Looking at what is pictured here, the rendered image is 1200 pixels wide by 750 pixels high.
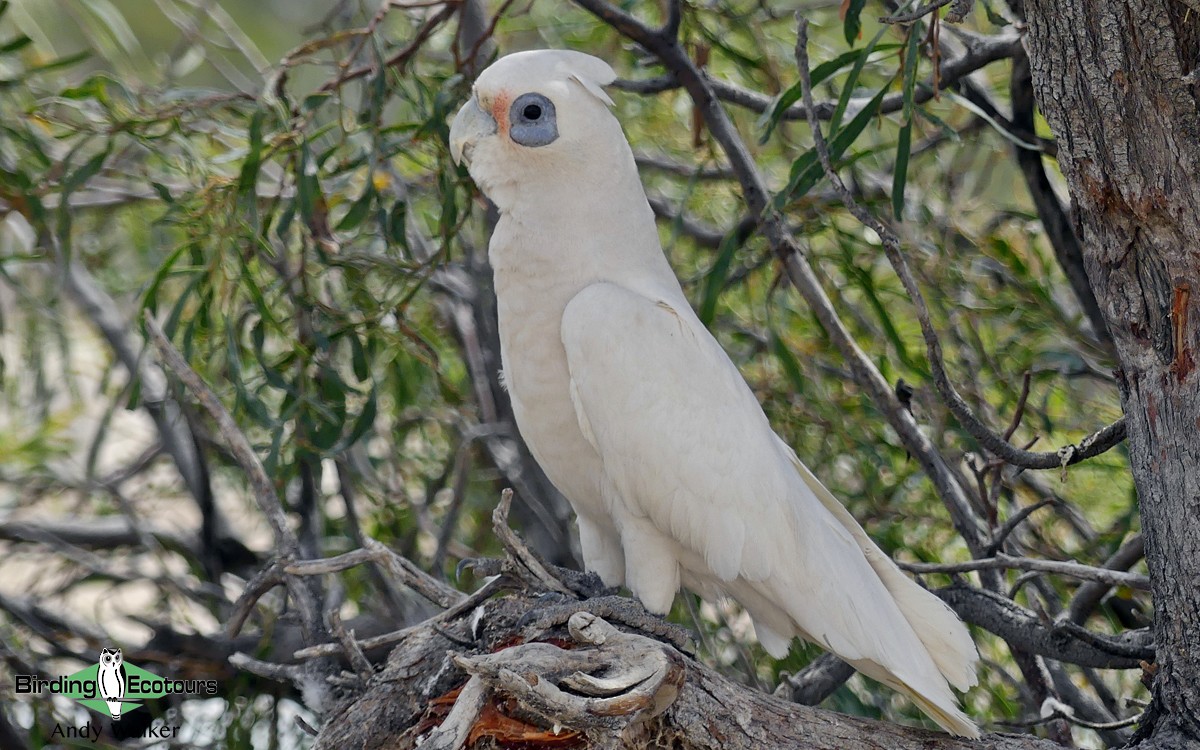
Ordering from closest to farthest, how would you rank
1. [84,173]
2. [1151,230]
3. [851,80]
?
[1151,230]
[851,80]
[84,173]

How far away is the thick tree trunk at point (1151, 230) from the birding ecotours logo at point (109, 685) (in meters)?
1.48

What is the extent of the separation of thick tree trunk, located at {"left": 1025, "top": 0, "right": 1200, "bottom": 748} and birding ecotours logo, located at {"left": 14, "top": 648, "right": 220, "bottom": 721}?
1.48 m

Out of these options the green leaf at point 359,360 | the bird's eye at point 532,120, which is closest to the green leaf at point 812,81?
the bird's eye at point 532,120

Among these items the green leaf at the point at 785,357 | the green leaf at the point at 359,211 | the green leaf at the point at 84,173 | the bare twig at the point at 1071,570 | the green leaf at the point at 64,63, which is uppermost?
the green leaf at the point at 64,63

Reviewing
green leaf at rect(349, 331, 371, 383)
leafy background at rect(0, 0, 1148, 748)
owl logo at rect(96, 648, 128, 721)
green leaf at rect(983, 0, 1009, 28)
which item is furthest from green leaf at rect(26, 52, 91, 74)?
green leaf at rect(983, 0, 1009, 28)

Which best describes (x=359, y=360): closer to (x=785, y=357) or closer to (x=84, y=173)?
(x=84, y=173)

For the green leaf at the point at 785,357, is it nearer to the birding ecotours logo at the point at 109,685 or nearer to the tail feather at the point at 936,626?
the tail feather at the point at 936,626

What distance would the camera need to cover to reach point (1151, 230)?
1.21m

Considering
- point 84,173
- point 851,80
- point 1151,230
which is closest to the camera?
point 1151,230

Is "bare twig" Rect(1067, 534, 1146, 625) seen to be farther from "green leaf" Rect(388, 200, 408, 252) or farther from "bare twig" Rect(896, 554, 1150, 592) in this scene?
"green leaf" Rect(388, 200, 408, 252)

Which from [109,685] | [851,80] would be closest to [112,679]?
[109,685]

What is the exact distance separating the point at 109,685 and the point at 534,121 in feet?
3.93

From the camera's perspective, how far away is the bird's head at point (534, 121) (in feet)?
5.27

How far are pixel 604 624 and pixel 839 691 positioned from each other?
93 centimetres
